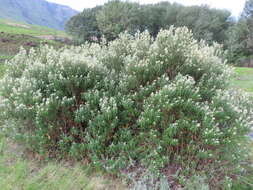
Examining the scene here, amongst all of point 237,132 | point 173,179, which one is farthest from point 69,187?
point 237,132

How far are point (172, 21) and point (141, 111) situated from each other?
1613 inches

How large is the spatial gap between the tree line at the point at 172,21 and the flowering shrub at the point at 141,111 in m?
31.3

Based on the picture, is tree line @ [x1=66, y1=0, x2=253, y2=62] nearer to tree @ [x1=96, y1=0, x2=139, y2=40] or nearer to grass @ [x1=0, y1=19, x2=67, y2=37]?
tree @ [x1=96, y1=0, x2=139, y2=40]

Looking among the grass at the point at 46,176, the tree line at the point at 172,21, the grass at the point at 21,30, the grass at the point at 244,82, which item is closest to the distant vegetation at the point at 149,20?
the tree line at the point at 172,21

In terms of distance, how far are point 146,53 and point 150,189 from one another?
10.5ft

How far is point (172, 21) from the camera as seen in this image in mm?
40344

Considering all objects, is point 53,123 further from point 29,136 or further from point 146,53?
point 146,53

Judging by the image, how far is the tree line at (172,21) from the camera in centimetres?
3300

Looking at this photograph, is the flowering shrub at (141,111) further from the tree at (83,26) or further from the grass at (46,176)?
the tree at (83,26)

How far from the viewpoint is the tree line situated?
1299 inches

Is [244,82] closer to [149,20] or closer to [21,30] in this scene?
[149,20]

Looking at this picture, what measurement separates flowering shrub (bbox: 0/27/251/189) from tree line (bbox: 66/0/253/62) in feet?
103

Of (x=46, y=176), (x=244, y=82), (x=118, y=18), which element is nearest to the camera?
(x=46, y=176)

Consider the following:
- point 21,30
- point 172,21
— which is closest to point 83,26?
point 21,30
